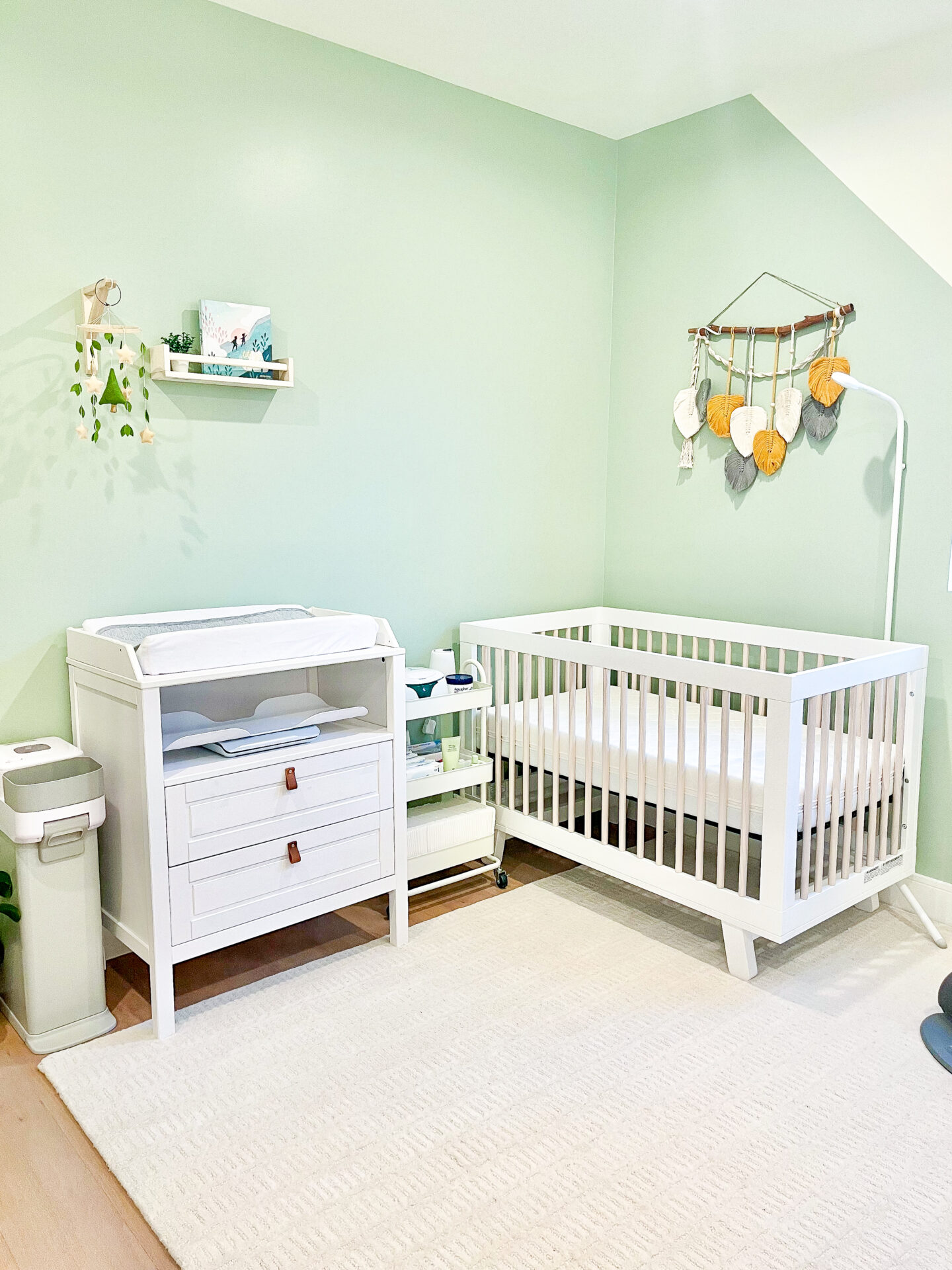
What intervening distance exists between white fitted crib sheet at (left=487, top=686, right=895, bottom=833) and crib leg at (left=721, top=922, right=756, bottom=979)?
0.85 feet

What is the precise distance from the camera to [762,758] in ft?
8.18

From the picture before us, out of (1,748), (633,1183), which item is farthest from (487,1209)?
(1,748)

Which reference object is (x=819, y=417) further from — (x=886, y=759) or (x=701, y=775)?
(x=701, y=775)

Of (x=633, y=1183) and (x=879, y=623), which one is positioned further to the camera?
(x=879, y=623)

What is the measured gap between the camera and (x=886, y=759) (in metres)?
2.54

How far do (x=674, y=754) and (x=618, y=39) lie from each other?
1986 mm

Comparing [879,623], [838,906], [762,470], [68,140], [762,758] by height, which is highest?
[68,140]

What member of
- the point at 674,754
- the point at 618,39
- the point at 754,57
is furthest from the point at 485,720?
the point at 754,57

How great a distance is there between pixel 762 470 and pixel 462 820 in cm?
148

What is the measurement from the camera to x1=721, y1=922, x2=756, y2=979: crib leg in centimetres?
232

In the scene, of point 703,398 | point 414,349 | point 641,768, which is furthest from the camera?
point 703,398

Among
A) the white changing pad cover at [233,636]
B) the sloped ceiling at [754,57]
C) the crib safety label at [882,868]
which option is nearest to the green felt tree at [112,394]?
the white changing pad cover at [233,636]

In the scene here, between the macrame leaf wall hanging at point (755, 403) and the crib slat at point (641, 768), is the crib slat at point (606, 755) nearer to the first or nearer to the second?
the crib slat at point (641, 768)

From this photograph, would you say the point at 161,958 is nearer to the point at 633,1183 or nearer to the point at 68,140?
the point at 633,1183
